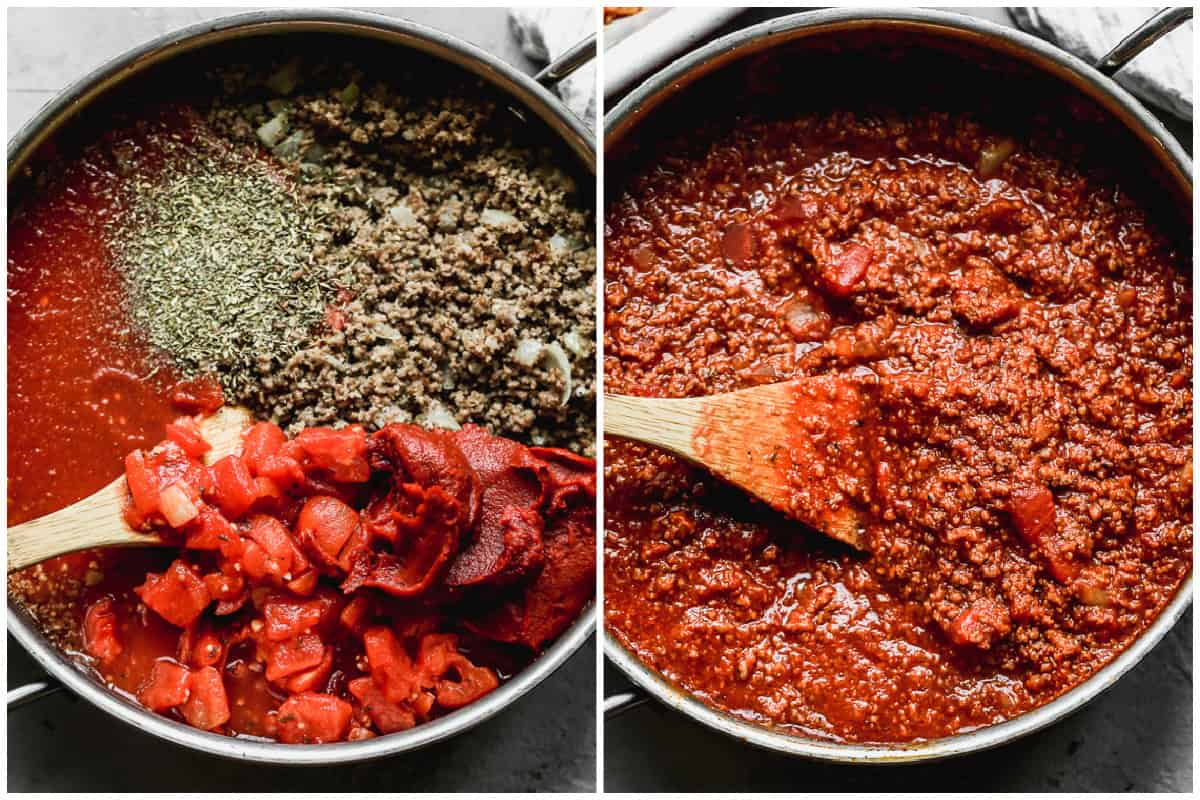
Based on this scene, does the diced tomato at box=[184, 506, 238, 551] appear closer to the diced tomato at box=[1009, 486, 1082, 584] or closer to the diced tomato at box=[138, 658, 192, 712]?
the diced tomato at box=[138, 658, 192, 712]

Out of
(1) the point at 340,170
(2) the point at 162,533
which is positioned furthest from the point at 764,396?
(2) the point at 162,533

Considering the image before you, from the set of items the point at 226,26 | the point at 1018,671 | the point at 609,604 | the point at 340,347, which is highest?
the point at 226,26

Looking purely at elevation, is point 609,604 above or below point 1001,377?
below

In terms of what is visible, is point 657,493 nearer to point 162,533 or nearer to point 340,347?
point 340,347

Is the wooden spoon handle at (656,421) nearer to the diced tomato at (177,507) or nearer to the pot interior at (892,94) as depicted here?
the pot interior at (892,94)

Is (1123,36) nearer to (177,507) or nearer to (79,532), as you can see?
(177,507)

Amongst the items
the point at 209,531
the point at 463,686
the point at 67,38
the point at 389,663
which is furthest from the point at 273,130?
the point at 463,686

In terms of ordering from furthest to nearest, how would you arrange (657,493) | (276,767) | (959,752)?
(276,767) → (657,493) → (959,752)
